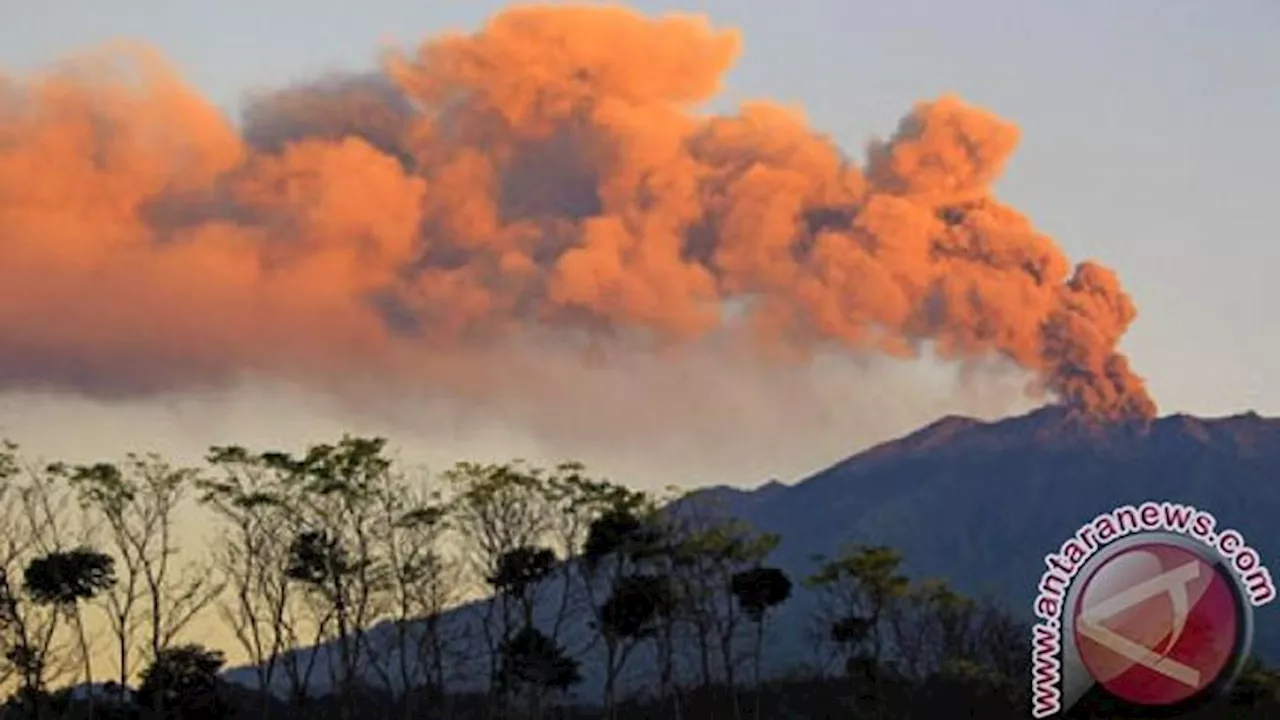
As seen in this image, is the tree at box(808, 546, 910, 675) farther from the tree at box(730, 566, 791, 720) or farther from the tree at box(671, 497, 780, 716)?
the tree at box(671, 497, 780, 716)

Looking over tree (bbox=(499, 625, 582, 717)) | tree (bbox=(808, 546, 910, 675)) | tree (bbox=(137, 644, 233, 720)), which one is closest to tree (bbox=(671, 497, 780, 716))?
tree (bbox=(808, 546, 910, 675))

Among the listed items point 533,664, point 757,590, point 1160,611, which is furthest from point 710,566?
point 1160,611

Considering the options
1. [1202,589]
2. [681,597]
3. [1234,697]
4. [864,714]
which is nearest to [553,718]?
[681,597]

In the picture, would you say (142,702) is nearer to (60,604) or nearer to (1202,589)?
(60,604)

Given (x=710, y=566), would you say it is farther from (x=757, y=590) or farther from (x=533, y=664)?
(x=533, y=664)

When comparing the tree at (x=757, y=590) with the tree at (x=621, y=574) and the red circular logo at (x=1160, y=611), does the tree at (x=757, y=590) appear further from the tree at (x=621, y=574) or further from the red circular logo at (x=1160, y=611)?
the red circular logo at (x=1160, y=611)

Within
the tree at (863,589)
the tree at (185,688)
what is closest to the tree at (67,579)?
the tree at (185,688)

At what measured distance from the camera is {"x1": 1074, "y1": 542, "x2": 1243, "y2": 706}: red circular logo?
84.8 ft

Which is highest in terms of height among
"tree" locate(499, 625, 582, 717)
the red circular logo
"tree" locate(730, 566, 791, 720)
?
"tree" locate(730, 566, 791, 720)

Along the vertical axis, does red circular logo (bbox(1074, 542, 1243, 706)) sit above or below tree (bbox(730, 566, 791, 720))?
below

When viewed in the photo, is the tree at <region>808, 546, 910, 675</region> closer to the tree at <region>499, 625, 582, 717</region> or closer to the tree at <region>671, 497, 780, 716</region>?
the tree at <region>671, 497, 780, 716</region>

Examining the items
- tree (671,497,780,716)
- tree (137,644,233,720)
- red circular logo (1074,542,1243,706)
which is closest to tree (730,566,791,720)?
tree (671,497,780,716)

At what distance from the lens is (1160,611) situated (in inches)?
1050

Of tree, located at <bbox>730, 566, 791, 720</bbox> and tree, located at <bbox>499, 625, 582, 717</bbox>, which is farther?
tree, located at <bbox>730, 566, 791, 720</bbox>
